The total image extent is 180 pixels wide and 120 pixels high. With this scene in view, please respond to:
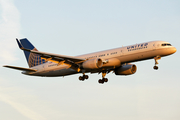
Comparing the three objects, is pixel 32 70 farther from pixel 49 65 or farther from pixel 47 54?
pixel 47 54

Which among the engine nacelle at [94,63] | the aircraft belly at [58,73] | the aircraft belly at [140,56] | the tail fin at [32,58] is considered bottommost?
the aircraft belly at [58,73]

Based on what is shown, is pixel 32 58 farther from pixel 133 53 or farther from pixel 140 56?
pixel 140 56

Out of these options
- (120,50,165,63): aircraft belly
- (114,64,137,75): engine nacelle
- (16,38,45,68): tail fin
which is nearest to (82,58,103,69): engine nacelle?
(120,50,165,63): aircraft belly

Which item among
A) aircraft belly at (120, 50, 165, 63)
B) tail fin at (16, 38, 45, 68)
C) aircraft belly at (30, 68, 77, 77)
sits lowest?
aircraft belly at (30, 68, 77, 77)

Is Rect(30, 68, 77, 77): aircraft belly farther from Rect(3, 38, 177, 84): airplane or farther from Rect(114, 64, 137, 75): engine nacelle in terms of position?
Rect(114, 64, 137, 75): engine nacelle

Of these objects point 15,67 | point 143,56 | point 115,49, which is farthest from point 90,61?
point 15,67

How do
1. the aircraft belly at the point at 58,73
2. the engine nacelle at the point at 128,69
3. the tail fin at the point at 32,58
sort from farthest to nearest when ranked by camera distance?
the tail fin at the point at 32,58 → the engine nacelle at the point at 128,69 → the aircraft belly at the point at 58,73

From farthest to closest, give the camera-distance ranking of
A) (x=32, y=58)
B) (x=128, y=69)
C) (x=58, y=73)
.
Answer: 1. (x=32, y=58)
2. (x=128, y=69)
3. (x=58, y=73)

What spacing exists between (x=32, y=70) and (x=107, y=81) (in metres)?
13.5

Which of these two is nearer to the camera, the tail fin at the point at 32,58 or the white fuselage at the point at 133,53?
the white fuselage at the point at 133,53

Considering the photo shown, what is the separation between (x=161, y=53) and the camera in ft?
134

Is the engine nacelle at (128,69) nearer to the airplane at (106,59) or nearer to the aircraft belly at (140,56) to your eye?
the airplane at (106,59)

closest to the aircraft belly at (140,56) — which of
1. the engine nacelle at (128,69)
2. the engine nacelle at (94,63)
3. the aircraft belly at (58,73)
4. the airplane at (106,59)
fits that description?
the airplane at (106,59)

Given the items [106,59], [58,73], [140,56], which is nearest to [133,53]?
[140,56]
